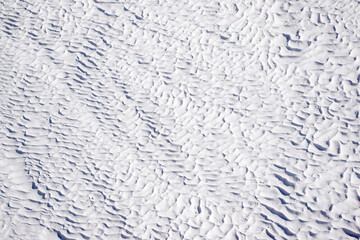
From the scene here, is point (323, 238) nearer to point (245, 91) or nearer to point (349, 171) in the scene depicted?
point (349, 171)

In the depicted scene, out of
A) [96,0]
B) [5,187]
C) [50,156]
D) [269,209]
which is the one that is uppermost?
[96,0]

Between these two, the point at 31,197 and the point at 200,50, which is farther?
the point at 200,50

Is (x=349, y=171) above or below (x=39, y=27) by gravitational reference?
above

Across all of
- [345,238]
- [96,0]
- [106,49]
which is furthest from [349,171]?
[96,0]

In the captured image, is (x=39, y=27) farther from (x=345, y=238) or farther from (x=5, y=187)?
(x=345, y=238)

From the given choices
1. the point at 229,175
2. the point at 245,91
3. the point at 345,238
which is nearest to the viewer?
the point at 345,238

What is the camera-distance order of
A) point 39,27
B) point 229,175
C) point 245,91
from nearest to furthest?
point 229,175 < point 245,91 < point 39,27

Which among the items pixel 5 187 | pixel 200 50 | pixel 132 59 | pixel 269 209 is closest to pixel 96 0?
pixel 132 59
